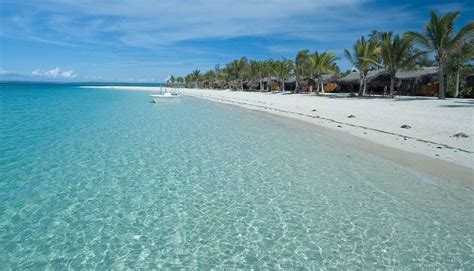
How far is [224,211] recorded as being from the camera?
17.9 ft

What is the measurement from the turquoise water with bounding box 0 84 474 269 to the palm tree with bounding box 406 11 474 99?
16.8 meters

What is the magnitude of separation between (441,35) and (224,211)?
74.0ft

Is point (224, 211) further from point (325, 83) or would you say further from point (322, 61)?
point (325, 83)

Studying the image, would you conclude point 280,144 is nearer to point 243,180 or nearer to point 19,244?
point 243,180

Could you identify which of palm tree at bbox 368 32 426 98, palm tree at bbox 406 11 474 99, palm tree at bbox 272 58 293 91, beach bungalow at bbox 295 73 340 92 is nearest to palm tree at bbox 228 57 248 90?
palm tree at bbox 272 58 293 91

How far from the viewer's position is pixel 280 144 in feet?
37.1

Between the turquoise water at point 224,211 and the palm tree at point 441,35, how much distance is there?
1683cm

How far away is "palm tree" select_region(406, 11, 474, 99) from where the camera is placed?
21.5 meters

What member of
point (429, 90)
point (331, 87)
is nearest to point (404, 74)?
point (429, 90)

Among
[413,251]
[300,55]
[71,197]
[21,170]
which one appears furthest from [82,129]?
[300,55]

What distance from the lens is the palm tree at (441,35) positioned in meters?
21.5

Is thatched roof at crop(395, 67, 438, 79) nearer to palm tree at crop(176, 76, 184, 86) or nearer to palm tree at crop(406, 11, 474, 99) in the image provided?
palm tree at crop(406, 11, 474, 99)

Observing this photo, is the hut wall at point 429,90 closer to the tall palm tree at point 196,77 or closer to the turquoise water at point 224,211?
the turquoise water at point 224,211

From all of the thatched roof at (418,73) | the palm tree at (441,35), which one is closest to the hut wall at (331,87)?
the thatched roof at (418,73)
